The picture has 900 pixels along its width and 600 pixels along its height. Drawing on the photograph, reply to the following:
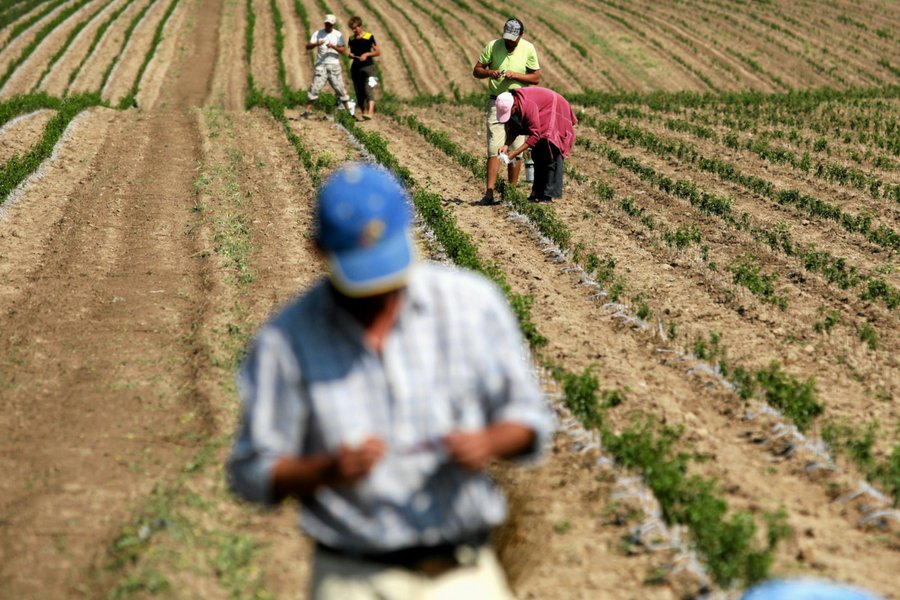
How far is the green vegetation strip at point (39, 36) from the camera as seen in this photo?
27.3 meters

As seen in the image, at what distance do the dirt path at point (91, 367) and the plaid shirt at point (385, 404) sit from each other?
2.54 m

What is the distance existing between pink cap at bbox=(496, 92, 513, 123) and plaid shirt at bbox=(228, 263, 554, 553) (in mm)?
8819

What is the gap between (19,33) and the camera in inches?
A: 1241

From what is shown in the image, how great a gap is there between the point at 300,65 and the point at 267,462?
27.0 m

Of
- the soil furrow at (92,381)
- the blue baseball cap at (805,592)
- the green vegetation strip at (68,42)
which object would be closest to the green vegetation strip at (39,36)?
the green vegetation strip at (68,42)

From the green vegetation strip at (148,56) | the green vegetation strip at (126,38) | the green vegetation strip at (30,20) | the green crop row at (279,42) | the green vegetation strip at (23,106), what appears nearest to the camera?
the green vegetation strip at (23,106)

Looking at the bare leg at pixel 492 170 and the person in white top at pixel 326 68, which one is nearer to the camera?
the bare leg at pixel 492 170

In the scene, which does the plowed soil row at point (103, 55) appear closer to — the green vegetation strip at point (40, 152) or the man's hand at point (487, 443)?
the green vegetation strip at point (40, 152)

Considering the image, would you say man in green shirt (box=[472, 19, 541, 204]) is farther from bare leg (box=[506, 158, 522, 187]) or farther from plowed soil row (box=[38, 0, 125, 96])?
plowed soil row (box=[38, 0, 125, 96])

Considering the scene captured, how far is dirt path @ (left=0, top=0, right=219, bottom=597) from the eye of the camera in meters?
5.19

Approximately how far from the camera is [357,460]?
236 cm

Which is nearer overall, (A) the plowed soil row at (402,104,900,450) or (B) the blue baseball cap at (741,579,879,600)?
(B) the blue baseball cap at (741,579,879,600)

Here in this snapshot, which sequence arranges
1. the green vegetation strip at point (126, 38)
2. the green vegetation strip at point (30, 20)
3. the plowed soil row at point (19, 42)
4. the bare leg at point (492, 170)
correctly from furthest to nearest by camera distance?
Result: 1. the green vegetation strip at point (30, 20)
2. the plowed soil row at point (19, 42)
3. the green vegetation strip at point (126, 38)
4. the bare leg at point (492, 170)

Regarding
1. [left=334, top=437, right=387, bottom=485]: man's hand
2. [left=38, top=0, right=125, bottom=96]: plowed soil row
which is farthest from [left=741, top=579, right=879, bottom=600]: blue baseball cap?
[left=38, top=0, right=125, bottom=96]: plowed soil row
